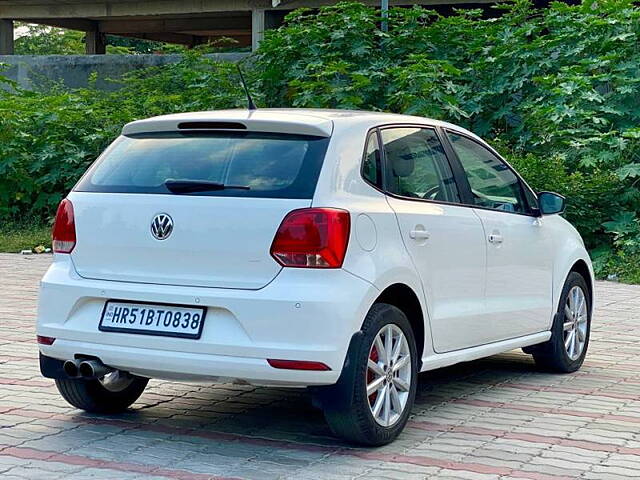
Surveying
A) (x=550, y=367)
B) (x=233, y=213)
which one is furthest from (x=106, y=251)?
(x=550, y=367)

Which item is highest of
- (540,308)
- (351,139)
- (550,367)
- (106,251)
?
(351,139)

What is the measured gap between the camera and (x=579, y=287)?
835cm

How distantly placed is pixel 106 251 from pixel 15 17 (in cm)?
3465

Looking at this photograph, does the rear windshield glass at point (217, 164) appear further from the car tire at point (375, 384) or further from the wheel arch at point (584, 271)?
the wheel arch at point (584, 271)

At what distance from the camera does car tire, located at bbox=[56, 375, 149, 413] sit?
21.4 feet

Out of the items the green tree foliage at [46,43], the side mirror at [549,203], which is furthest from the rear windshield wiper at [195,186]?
the green tree foliage at [46,43]

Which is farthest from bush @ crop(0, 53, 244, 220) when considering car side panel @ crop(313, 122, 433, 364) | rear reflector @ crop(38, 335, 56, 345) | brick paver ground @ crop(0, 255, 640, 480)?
car side panel @ crop(313, 122, 433, 364)

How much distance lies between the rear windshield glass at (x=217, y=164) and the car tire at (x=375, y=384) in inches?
29.6

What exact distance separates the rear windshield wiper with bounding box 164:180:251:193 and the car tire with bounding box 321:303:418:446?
92 cm

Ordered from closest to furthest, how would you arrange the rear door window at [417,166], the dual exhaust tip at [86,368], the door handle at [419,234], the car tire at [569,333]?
the dual exhaust tip at [86,368], the door handle at [419,234], the rear door window at [417,166], the car tire at [569,333]

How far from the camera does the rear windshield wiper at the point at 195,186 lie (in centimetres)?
584

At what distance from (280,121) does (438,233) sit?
1.15 meters

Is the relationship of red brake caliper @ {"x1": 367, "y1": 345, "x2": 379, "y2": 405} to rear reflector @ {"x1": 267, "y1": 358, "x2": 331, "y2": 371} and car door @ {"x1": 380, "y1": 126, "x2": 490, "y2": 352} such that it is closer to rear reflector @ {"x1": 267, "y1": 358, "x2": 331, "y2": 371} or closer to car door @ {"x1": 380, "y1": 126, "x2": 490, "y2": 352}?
rear reflector @ {"x1": 267, "y1": 358, "x2": 331, "y2": 371}

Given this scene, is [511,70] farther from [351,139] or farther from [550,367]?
[351,139]
